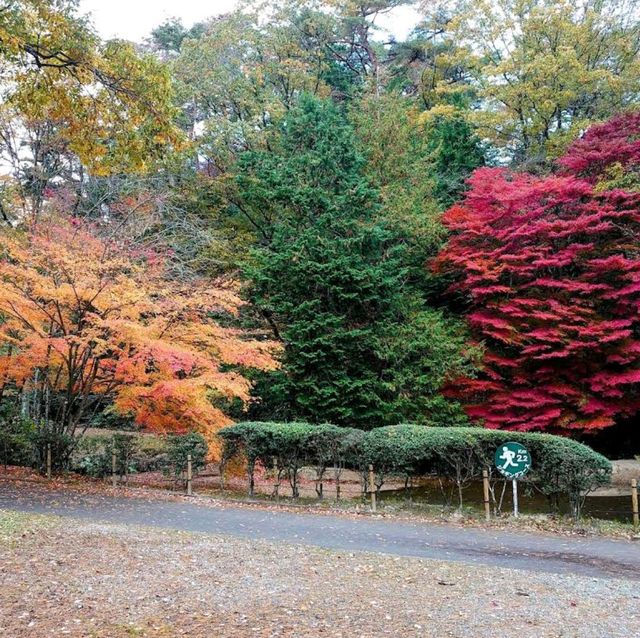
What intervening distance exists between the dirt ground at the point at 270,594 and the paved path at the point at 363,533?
0.73 m

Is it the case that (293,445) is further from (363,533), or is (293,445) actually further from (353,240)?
(353,240)

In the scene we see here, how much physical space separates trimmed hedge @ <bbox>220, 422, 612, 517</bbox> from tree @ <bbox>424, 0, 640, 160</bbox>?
14.6 m

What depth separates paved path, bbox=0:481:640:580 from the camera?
23.9 feet

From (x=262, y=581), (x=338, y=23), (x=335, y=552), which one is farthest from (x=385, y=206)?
(x=262, y=581)

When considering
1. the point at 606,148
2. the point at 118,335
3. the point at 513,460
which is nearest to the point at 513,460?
the point at 513,460

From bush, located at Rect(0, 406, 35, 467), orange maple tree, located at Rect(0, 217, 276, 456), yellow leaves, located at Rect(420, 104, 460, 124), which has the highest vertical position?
yellow leaves, located at Rect(420, 104, 460, 124)

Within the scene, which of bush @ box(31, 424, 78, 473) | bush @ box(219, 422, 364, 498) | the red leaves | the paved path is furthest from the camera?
the red leaves

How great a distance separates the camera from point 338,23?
1017 inches

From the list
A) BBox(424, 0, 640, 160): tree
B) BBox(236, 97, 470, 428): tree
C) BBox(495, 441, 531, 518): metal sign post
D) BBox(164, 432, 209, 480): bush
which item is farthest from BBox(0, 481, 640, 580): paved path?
BBox(424, 0, 640, 160): tree

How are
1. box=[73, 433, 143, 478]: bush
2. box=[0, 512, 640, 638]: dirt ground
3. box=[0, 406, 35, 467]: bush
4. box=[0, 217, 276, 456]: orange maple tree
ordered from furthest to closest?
box=[0, 406, 35, 467]: bush → box=[73, 433, 143, 478]: bush → box=[0, 217, 276, 456]: orange maple tree → box=[0, 512, 640, 638]: dirt ground

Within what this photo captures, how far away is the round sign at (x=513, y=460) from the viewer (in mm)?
10055

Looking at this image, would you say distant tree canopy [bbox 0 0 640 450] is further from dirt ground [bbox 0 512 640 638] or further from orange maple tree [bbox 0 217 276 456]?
dirt ground [bbox 0 512 640 638]

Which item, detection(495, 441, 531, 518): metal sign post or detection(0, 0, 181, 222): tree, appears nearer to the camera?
detection(0, 0, 181, 222): tree

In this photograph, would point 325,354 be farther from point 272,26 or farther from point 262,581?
point 272,26
